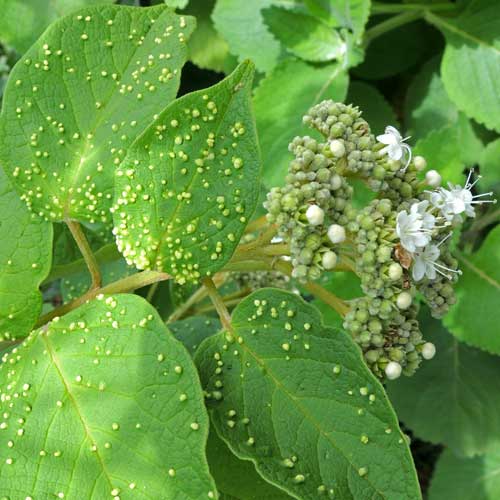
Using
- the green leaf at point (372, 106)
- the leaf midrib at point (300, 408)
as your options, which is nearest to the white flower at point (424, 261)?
the leaf midrib at point (300, 408)

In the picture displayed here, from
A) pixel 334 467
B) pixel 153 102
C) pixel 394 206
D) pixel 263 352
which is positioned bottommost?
pixel 334 467

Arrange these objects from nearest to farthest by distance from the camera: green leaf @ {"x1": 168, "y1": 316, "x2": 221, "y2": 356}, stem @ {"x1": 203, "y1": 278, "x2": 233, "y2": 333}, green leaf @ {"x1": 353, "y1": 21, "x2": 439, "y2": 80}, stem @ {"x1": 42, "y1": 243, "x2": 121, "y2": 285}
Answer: stem @ {"x1": 203, "y1": 278, "x2": 233, "y2": 333} → stem @ {"x1": 42, "y1": 243, "x2": 121, "y2": 285} → green leaf @ {"x1": 168, "y1": 316, "x2": 221, "y2": 356} → green leaf @ {"x1": 353, "y1": 21, "x2": 439, "y2": 80}

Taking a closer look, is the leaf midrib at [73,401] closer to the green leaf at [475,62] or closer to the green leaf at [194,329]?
the green leaf at [194,329]

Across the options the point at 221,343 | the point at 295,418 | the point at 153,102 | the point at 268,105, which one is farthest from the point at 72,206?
the point at 268,105

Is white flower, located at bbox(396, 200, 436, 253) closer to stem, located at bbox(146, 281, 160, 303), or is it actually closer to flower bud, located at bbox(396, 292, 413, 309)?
flower bud, located at bbox(396, 292, 413, 309)

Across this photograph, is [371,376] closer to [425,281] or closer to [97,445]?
[425,281]

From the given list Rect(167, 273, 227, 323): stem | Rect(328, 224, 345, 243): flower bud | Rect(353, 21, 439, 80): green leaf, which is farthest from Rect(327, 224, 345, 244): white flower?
Rect(353, 21, 439, 80): green leaf
